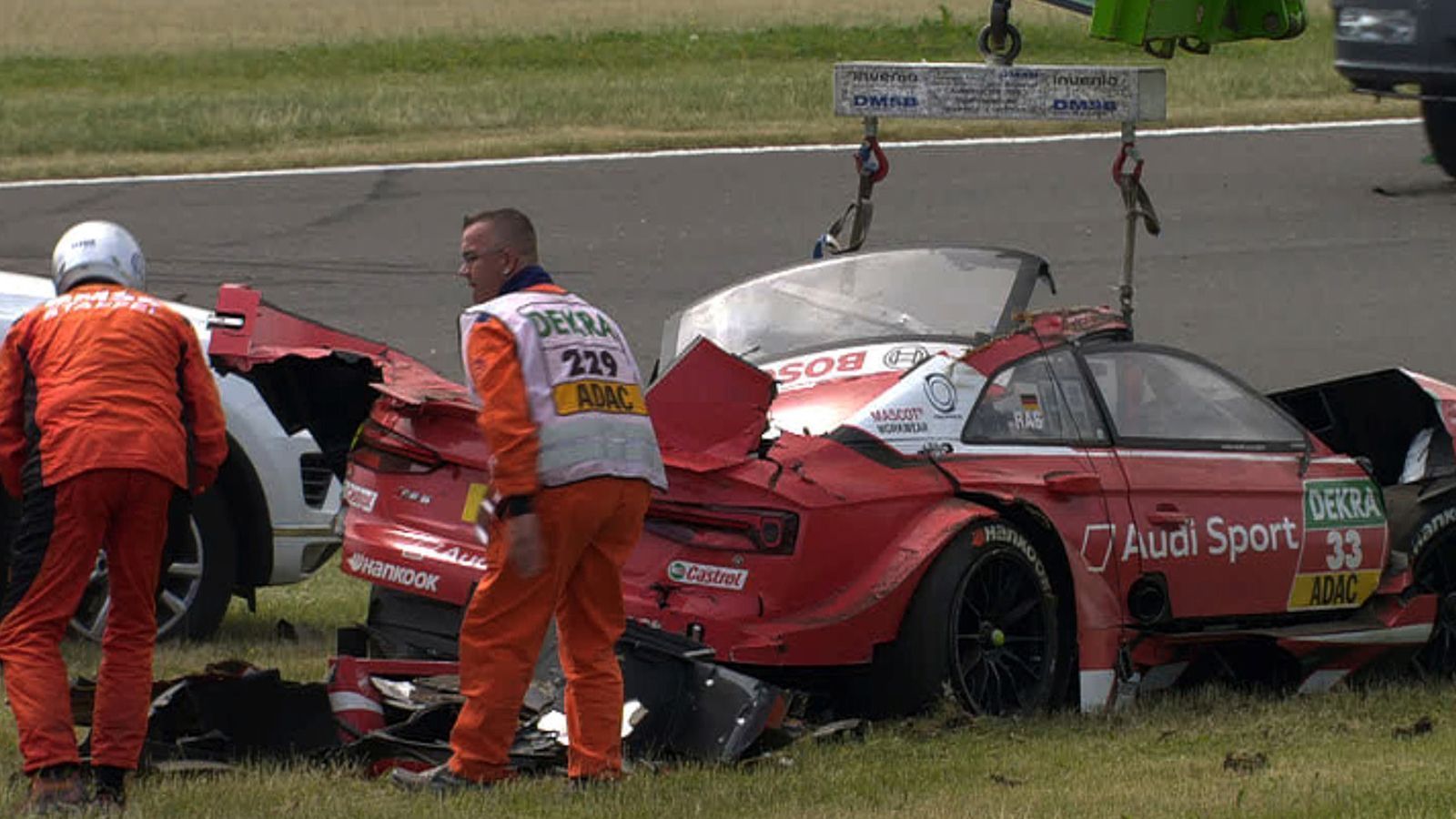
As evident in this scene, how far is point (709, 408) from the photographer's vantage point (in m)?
7.77

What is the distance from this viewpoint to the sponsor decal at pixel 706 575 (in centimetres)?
770

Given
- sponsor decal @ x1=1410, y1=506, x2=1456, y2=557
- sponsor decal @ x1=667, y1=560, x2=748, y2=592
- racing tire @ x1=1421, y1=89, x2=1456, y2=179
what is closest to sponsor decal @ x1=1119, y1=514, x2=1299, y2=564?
sponsor decal @ x1=1410, y1=506, x2=1456, y2=557

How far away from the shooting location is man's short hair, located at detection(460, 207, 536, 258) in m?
7.01

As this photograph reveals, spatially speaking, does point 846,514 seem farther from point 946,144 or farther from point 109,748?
point 946,144

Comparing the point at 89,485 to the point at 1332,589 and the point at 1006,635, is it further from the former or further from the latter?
the point at 1332,589

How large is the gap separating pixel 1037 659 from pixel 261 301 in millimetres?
2647

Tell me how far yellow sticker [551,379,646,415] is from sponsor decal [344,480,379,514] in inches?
59.0

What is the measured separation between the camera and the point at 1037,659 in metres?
8.05

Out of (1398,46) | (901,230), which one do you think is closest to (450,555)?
(901,230)

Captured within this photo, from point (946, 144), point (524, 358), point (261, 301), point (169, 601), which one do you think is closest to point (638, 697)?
point (524, 358)

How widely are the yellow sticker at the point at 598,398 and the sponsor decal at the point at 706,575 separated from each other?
86 centimetres

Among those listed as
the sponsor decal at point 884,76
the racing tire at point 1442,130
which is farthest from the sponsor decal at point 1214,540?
the racing tire at point 1442,130

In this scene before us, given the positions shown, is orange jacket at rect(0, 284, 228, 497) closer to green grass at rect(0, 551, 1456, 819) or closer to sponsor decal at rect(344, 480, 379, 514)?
green grass at rect(0, 551, 1456, 819)

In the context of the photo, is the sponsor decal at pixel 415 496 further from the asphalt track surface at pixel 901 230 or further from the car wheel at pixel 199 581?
the asphalt track surface at pixel 901 230
